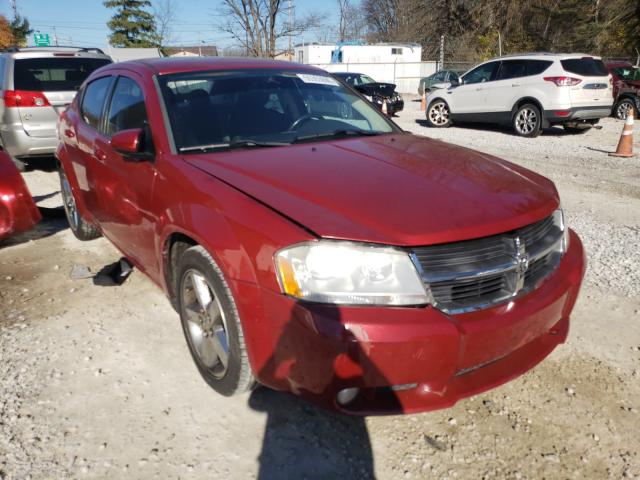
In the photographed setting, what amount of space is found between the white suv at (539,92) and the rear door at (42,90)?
9413 millimetres

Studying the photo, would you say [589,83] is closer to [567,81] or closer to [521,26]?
[567,81]

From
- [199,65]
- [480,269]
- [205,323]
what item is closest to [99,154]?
[199,65]

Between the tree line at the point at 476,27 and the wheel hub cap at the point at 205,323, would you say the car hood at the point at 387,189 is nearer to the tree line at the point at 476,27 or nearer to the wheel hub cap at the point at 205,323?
the wheel hub cap at the point at 205,323

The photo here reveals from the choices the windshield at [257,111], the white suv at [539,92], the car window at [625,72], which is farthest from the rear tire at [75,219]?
the car window at [625,72]

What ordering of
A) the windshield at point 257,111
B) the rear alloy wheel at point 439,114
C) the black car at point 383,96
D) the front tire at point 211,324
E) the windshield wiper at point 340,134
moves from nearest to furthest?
the front tire at point 211,324 → the windshield at point 257,111 → the windshield wiper at point 340,134 → the rear alloy wheel at point 439,114 → the black car at point 383,96

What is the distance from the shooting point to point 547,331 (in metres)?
2.28

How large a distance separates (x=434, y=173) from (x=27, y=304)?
3079 millimetres

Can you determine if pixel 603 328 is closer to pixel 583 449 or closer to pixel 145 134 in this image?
pixel 583 449

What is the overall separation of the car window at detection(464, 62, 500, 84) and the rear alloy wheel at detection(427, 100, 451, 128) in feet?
3.19

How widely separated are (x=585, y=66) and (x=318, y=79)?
Result: 9950mm

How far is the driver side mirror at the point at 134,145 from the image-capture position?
270cm

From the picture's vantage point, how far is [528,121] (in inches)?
457

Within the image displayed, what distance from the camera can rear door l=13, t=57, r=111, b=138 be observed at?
23.1 ft

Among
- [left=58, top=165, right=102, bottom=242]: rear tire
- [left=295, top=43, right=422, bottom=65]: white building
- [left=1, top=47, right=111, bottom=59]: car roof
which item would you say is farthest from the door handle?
[left=295, top=43, right=422, bottom=65]: white building
